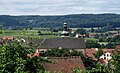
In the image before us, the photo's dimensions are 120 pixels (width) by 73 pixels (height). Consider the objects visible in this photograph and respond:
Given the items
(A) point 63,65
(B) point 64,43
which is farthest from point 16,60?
(B) point 64,43

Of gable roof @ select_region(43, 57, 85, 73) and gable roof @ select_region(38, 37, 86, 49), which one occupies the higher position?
gable roof @ select_region(43, 57, 85, 73)

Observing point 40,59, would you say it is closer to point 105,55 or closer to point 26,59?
point 26,59

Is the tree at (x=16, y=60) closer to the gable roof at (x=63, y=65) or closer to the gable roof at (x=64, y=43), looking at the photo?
the gable roof at (x=63, y=65)

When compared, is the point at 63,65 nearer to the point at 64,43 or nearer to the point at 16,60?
the point at 16,60

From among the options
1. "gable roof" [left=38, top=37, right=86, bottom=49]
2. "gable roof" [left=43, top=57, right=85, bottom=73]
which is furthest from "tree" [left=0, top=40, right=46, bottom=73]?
"gable roof" [left=38, top=37, right=86, bottom=49]

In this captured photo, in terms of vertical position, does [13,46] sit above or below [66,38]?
above

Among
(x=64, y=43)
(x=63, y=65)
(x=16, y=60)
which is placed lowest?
(x=64, y=43)

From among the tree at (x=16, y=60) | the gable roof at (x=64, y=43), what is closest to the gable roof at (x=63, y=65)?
the tree at (x=16, y=60)

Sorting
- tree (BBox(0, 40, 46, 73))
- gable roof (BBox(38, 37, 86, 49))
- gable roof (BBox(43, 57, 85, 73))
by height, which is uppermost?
tree (BBox(0, 40, 46, 73))

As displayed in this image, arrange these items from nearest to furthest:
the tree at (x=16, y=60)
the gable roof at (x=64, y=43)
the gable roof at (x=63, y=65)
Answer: the tree at (x=16, y=60) → the gable roof at (x=63, y=65) → the gable roof at (x=64, y=43)

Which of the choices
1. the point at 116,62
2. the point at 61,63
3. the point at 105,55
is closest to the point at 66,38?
the point at 105,55

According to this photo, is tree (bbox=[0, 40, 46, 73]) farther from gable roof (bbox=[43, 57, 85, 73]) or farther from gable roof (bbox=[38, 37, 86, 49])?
gable roof (bbox=[38, 37, 86, 49])

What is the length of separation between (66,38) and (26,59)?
72.3 meters

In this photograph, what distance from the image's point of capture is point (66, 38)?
3312 inches
